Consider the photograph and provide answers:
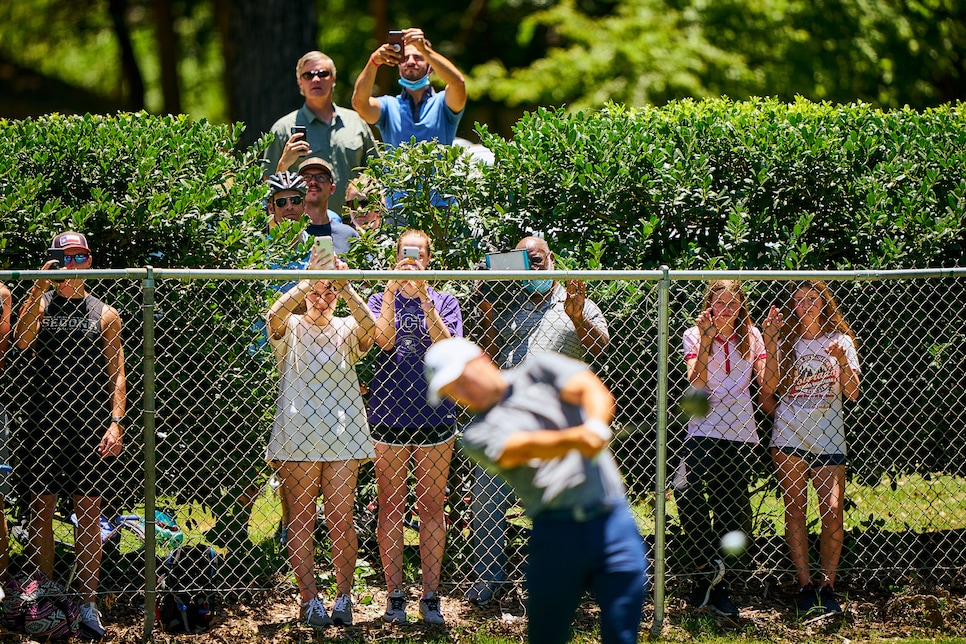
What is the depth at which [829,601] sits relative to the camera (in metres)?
6.21

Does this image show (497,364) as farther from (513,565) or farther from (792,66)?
(792,66)

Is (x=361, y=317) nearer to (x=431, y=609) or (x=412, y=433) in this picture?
(x=412, y=433)

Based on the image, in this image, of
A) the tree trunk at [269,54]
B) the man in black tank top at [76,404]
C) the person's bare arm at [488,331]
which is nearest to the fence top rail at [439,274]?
the man in black tank top at [76,404]

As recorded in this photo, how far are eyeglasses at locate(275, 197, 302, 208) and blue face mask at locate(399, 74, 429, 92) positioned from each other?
59.3 inches

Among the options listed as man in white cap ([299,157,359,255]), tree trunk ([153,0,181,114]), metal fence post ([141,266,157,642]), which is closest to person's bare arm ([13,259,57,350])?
metal fence post ([141,266,157,642])

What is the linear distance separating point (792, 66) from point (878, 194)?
8924 mm

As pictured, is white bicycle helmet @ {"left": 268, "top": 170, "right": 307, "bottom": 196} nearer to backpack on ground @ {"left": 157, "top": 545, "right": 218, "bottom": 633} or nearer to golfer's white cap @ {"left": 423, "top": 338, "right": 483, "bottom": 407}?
backpack on ground @ {"left": 157, "top": 545, "right": 218, "bottom": 633}

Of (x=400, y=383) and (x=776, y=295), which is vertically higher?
(x=776, y=295)

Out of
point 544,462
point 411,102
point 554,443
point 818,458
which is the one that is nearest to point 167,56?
point 411,102

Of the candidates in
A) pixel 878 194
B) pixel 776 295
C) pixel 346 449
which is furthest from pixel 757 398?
pixel 346 449

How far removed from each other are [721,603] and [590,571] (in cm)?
231

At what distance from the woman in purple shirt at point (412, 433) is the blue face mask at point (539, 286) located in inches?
17.6

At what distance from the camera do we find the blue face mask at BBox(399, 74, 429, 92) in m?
7.99

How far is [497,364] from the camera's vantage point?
644cm
